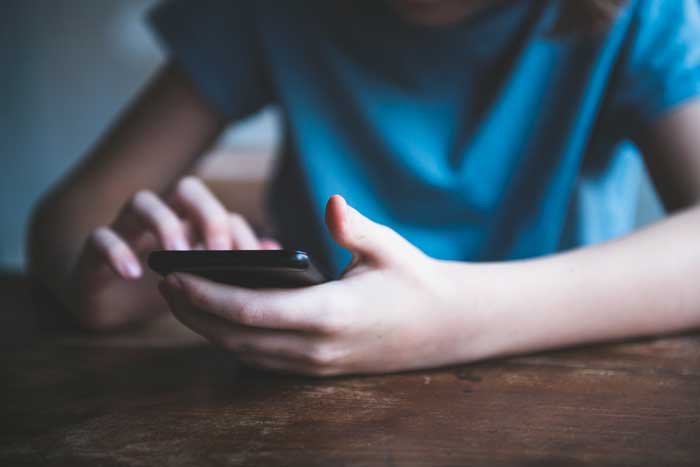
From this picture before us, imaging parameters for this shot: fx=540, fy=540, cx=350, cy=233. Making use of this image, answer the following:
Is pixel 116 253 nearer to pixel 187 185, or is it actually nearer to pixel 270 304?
pixel 187 185

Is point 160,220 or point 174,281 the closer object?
point 174,281

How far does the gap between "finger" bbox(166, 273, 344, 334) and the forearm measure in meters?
0.10

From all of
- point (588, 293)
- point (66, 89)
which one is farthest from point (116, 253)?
point (66, 89)

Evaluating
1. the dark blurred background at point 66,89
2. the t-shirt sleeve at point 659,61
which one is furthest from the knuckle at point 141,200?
the dark blurred background at point 66,89

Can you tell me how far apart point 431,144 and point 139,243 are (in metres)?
0.39

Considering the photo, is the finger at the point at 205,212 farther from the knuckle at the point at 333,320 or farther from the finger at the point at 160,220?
the knuckle at the point at 333,320

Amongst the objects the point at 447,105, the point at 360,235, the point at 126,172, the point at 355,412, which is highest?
the point at 447,105

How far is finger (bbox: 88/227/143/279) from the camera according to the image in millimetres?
439

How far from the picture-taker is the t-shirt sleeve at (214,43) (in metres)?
0.74

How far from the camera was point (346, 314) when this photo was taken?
34 cm

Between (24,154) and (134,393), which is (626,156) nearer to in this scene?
(134,393)

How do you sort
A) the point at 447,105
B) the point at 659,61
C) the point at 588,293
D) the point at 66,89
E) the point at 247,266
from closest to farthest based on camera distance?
the point at 247,266 < the point at 588,293 < the point at 659,61 < the point at 447,105 < the point at 66,89

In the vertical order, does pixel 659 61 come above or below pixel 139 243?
above

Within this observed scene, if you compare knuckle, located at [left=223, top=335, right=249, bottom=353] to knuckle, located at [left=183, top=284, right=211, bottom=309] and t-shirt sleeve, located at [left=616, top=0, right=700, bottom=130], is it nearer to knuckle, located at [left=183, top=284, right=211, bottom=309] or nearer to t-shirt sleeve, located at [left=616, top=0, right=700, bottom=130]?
knuckle, located at [left=183, top=284, right=211, bottom=309]
